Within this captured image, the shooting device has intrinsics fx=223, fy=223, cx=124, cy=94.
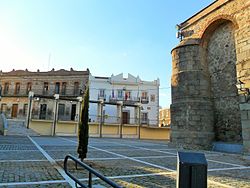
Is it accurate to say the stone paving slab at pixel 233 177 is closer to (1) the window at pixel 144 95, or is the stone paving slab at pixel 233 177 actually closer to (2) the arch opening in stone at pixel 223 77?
(2) the arch opening in stone at pixel 223 77

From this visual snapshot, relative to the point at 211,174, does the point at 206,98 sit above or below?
above

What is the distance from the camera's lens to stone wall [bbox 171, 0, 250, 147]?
12.0 m

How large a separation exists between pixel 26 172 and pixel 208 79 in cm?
1128

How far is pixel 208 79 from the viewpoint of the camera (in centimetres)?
1345

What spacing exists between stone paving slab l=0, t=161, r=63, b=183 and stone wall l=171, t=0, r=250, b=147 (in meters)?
8.84

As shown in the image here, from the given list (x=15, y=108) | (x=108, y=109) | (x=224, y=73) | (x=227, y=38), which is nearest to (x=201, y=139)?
(x=224, y=73)

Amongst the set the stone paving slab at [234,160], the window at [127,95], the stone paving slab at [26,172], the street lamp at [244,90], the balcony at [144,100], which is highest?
the window at [127,95]

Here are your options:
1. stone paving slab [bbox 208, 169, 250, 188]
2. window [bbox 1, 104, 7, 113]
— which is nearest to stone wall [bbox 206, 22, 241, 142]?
stone paving slab [bbox 208, 169, 250, 188]

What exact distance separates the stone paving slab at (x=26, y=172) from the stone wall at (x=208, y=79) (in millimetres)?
8843

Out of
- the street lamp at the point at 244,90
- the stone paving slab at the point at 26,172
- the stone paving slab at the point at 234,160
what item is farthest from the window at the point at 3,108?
the street lamp at the point at 244,90

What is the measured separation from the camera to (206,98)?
1310 cm

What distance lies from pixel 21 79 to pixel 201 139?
3305 centimetres

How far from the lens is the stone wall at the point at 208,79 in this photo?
12.0m

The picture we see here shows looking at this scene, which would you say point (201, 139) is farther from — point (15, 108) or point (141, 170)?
point (15, 108)
